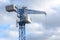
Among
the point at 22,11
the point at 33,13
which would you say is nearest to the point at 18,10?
the point at 22,11

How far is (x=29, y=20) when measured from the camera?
14888 cm

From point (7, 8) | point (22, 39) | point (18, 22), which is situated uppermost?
point (7, 8)

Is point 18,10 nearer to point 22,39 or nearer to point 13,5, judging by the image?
point 13,5

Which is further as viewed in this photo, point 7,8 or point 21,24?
point 21,24

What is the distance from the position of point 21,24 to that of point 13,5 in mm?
17577

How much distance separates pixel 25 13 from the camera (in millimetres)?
152750

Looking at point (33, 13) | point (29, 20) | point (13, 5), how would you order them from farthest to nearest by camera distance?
point (33, 13) → point (29, 20) → point (13, 5)

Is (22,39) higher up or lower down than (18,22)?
lower down

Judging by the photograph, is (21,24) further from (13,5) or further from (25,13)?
(13,5)

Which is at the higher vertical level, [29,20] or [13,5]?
[13,5]

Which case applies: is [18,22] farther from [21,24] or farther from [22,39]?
[22,39]

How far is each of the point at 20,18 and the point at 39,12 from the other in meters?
18.8

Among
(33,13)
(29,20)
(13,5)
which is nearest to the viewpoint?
(13,5)

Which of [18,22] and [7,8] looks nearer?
[7,8]
